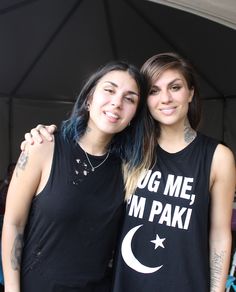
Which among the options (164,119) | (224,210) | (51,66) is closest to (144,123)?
(164,119)

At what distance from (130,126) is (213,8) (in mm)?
1374

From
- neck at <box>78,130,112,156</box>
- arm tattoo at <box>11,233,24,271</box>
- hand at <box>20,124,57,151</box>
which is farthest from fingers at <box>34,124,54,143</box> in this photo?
arm tattoo at <box>11,233,24,271</box>

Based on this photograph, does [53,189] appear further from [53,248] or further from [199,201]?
[199,201]

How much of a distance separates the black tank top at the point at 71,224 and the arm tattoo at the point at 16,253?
0.07ft

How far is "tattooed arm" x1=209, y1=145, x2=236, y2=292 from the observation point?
56.1 inches

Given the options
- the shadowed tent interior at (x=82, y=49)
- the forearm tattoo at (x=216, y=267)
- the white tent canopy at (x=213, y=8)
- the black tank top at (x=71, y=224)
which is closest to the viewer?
the black tank top at (x=71, y=224)

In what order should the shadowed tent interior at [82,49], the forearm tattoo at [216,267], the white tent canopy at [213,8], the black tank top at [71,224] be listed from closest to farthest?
the black tank top at [71,224]
the forearm tattoo at [216,267]
the white tent canopy at [213,8]
the shadowed tent interior at [82,49]

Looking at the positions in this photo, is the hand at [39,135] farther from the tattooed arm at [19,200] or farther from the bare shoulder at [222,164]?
the bare shoulder at [222,164]

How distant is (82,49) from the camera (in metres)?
5.57

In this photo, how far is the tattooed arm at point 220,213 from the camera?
4.67 ft

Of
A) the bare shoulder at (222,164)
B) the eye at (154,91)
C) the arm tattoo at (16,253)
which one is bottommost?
the arm tattoo at (16,253)

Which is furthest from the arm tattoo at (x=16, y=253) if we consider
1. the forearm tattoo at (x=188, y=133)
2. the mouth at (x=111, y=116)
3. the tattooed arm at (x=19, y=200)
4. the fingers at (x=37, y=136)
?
the forearm tattoo at (x=188, y=133)

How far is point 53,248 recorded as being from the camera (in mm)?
1356

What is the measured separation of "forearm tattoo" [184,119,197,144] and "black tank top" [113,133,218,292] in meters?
0.07
